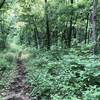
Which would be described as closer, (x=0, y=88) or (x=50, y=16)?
(x=0, y=88)

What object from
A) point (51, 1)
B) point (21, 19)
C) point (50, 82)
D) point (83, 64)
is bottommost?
point (50, 82)

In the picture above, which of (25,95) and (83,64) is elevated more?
(83,64)

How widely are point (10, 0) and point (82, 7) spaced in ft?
22.1

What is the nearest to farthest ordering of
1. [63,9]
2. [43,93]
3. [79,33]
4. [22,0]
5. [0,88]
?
1. [43,93]
2. [0,88]
3. [63,9]
4. [22,0]
5. [79,33]

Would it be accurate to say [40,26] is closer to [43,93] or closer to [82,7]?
[82,7]

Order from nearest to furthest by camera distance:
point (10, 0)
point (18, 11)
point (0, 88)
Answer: point (0, 88) < point (10, 0) < point (18, 11)

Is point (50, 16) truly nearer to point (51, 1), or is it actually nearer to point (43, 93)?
point (51, 1)

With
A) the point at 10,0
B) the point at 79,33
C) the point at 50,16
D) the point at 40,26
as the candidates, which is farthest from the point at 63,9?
the point at 79,33

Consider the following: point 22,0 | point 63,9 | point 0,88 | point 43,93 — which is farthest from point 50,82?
point 22,0

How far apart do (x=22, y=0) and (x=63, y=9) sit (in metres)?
7.77

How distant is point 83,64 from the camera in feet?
27.5

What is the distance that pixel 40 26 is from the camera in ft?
80.7

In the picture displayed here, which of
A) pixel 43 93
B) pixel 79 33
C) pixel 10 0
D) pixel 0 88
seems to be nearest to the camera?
pixel 43 93

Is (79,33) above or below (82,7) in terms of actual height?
below
